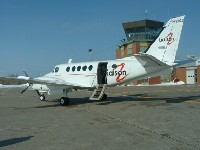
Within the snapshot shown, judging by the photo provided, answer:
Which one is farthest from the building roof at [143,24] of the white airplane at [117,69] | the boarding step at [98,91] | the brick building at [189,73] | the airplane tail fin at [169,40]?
the boarding step at [98,91]

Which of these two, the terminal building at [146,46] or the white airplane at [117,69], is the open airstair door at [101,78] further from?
the terminal building at [146,46]

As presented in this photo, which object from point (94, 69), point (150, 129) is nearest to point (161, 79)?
point (94, 69)

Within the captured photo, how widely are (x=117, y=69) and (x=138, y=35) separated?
2621 inches

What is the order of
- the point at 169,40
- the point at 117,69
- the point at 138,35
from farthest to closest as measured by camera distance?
the point at 138,35 < the point at 117,69 < the point at 169,40

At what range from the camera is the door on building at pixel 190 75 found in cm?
7601

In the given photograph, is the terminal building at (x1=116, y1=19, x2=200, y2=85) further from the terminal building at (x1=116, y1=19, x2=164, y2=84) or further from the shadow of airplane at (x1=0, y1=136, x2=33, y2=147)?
the shadow of airplane at (x1=0, y1=136, x2=33, y2=147)

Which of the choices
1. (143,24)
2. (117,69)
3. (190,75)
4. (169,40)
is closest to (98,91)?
(117,69)

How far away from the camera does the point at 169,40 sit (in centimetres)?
2067

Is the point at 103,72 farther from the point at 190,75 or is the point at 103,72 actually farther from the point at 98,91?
the point at 190,75

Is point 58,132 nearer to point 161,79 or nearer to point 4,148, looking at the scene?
point 4,148

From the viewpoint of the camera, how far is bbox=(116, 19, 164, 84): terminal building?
81.8 m

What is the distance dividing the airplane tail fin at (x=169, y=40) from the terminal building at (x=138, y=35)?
197ft

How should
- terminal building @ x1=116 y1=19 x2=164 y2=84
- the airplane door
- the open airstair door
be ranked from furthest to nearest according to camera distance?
1. terminal building @ x1=116 y1=19 x2=164 y2=84
2. the airplane door
3. the open airstair door

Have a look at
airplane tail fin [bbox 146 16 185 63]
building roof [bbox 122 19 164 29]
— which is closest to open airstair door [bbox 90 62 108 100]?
airplane tail fin [bbox 146 16 185 63]
